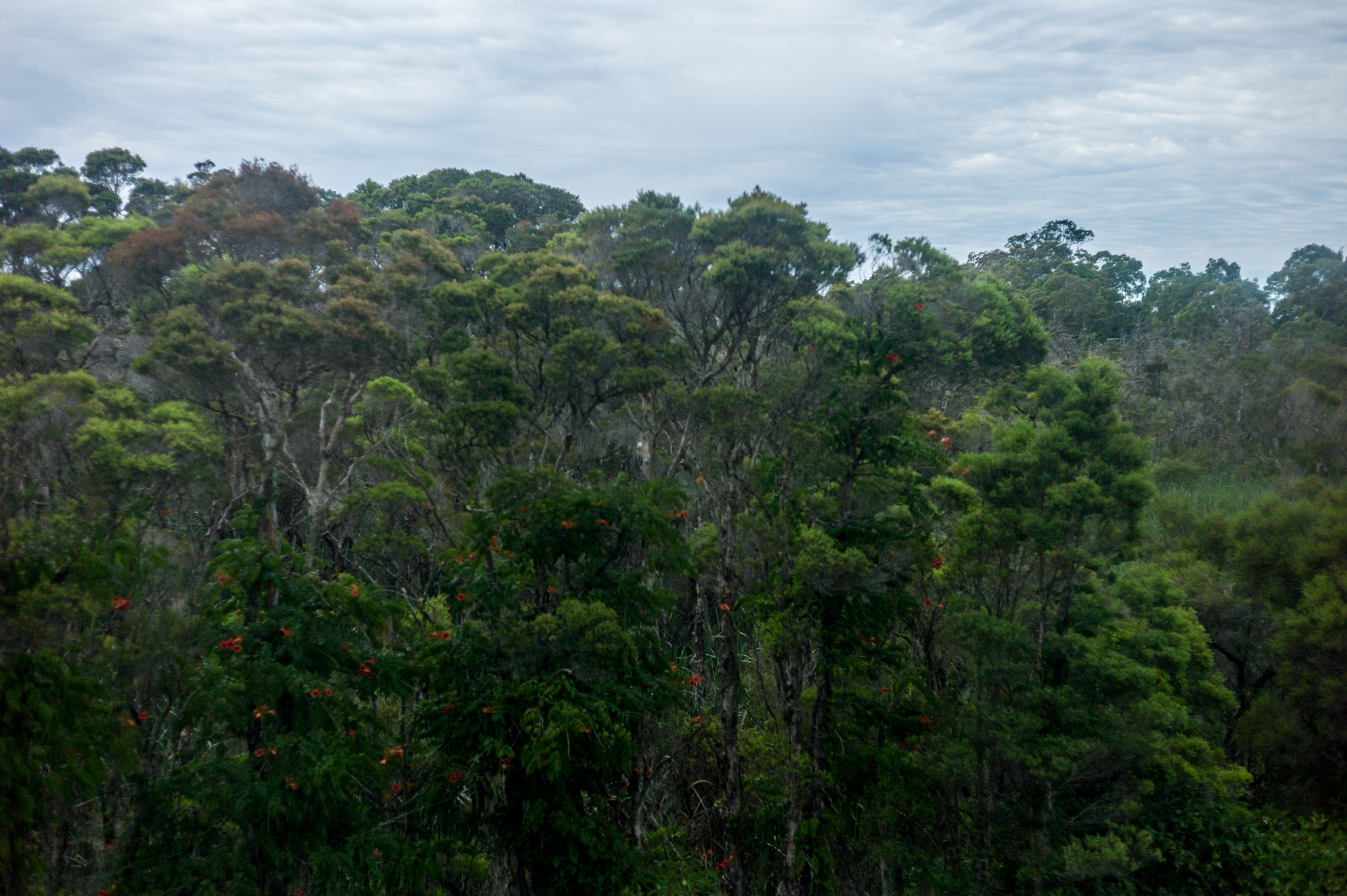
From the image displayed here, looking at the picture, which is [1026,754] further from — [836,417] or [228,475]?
[228,475]

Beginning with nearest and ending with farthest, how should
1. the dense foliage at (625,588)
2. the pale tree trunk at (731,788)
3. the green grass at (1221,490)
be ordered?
the dense foliage at (625,588), the pale tree trunk at (731,788), the green grass at (1221,490)

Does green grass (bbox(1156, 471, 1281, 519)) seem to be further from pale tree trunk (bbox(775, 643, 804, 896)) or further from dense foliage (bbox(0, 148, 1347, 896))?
pale tree trunk (bbox(775, 643, 804, 896))

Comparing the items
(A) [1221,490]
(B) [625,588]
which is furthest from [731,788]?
(A) [1221,490]

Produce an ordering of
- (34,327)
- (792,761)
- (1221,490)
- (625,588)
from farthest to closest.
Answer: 1. (1221,490)
2. (34,327)
3. (792,761)
4. (625,588)

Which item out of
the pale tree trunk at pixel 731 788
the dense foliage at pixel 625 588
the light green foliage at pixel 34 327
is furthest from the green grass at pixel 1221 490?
the light green foliage at pixel 34 327

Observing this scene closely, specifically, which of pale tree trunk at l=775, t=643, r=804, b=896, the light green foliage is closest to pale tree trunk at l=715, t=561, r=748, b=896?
pale tree trunk at l=775, t=643, r=804, b=896

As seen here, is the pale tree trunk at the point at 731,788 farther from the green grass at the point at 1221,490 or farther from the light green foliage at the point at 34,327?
the light green foliage at the point at 34,327

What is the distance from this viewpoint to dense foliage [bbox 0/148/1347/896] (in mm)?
7090

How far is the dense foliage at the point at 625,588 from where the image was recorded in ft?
23.3

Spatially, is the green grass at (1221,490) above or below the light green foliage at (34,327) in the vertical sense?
below

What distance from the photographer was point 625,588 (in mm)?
8203

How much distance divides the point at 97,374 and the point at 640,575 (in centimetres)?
1345

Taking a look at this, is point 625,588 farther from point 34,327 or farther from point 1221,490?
point 1221,490

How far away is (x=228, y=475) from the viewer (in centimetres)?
1572
